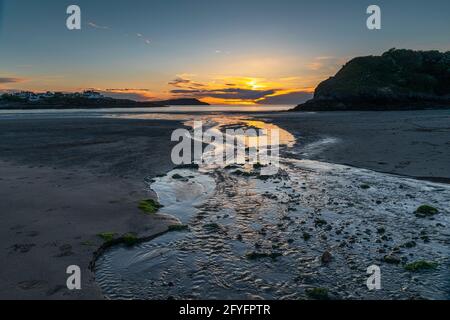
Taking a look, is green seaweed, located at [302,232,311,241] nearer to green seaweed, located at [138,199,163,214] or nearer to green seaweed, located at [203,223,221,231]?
green seaweed, located at [203,223,221,231]

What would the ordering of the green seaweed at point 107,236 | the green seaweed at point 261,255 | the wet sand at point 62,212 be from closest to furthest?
the wet sand at point 62,212, the green seaweed at point 261,255, the green seaweed at point 107,236

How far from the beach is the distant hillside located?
64826mm

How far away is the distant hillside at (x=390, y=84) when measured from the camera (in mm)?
86500

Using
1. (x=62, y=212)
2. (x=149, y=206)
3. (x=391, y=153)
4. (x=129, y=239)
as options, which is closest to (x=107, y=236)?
(x=129, y=239)

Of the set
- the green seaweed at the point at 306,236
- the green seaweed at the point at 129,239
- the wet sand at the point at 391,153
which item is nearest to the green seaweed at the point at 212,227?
the green seaweed at the point at 129,239

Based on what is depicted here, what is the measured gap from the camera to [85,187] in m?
13.8

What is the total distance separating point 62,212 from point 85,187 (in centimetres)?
335

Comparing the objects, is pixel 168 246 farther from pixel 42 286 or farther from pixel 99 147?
pixel 99 147

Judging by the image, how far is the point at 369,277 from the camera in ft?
23.5

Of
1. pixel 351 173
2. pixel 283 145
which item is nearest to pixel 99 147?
pixel 283 145

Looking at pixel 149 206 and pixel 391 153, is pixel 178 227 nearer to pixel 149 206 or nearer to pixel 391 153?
pixel 149 206

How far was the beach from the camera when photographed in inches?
285

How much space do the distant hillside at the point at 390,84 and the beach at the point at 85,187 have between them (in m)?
64.8

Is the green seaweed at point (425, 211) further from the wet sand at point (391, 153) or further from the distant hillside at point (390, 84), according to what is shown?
the distant hillside at point (390, 84)
